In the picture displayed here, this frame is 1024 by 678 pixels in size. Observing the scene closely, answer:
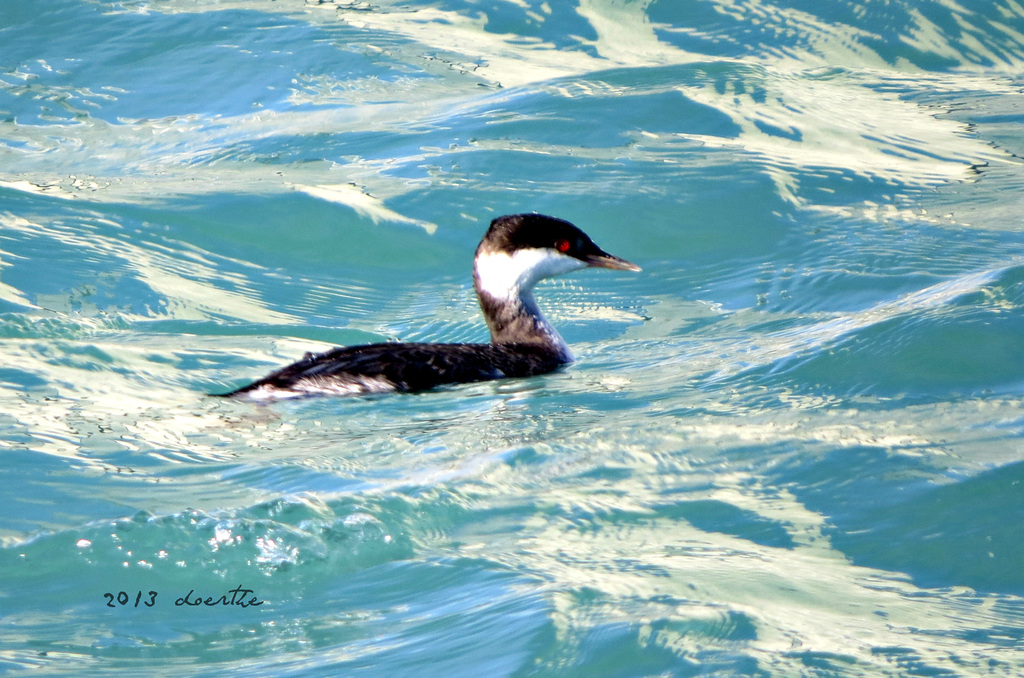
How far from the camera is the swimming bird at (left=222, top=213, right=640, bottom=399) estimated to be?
252 inches

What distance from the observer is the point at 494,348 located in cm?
731

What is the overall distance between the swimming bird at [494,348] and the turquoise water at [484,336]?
0.54ft

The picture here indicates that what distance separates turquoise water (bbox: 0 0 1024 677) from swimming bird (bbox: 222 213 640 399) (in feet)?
0.54

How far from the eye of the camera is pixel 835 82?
12.6 metres

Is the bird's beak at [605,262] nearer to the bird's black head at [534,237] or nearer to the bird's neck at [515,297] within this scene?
the bird's black head at [534,237]

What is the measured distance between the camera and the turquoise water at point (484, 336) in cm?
416

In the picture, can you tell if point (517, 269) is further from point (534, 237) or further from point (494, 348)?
point (494, 348)

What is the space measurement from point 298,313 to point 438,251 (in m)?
1.49

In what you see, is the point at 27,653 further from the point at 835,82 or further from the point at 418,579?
the point at 835,82

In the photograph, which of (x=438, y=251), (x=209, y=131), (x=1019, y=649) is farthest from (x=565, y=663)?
(x=209, y=131)
